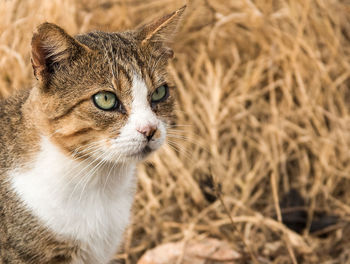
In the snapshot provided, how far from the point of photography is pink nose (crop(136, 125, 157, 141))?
152 centimetres

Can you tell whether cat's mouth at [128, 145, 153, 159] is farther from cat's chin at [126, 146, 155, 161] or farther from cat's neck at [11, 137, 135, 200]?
cat's neck at [11, 137, 135, 200]

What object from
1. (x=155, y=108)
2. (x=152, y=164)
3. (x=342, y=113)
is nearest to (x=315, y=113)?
(x=342, y=113)

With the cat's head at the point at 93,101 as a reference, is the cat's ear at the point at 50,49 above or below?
above

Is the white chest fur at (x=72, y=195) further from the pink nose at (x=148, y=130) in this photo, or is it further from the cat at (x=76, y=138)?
the pink nose at (x=148, y=130)

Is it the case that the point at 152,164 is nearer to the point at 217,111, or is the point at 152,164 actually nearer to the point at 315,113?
the point at 217,111

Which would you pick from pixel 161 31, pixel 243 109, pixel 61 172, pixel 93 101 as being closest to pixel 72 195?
pixel 61 172

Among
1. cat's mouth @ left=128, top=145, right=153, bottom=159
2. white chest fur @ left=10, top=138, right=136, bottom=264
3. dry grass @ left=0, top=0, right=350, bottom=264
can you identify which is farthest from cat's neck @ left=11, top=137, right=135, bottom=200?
dry grass @ left=0, top=0, right=350, bottom=264

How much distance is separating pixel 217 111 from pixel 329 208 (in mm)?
794

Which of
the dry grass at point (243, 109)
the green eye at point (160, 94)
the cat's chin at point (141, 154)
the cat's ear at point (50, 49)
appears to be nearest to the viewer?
the cat's ear at point (50, 49)

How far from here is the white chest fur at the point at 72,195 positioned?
63.7 inches

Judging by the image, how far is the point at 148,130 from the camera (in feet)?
5.01

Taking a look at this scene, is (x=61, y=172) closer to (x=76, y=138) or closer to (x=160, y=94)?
(x=76, y=138)

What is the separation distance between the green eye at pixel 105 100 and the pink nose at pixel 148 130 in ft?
0.38

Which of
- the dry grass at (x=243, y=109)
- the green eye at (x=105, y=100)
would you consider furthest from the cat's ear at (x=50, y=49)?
the dry grass at (x=243, y=109)
